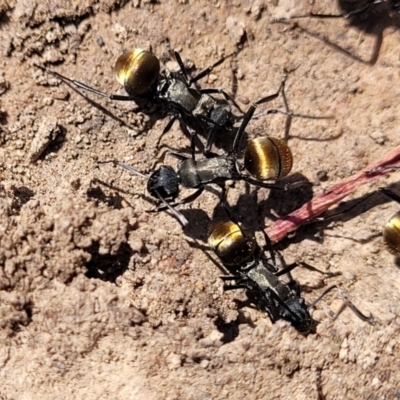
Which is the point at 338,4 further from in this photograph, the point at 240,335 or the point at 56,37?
the point at 240,335

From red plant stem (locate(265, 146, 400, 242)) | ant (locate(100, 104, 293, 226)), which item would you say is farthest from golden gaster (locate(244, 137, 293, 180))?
red plant stem (locate(265, 146, 400, 242))

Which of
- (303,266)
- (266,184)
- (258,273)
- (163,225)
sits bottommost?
(303,266)

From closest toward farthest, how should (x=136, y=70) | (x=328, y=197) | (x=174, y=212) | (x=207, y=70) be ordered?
(x=136, y=70) < (x=174, y=212) < (x=328, y=197) < (x=207, y=70)

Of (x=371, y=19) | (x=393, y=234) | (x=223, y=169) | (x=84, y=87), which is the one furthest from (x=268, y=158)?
(x=84, y=87)

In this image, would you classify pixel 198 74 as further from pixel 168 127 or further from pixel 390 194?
pixel 390 194

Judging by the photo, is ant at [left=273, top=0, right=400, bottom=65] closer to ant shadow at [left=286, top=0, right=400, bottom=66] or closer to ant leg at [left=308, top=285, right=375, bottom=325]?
ant shadow at [left=286, top=0, right=400, bottom=66]

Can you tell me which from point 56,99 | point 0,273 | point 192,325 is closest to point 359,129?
point 192,325

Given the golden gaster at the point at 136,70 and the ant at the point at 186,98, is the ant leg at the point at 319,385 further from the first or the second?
the golden gaster at the point at 136,70
